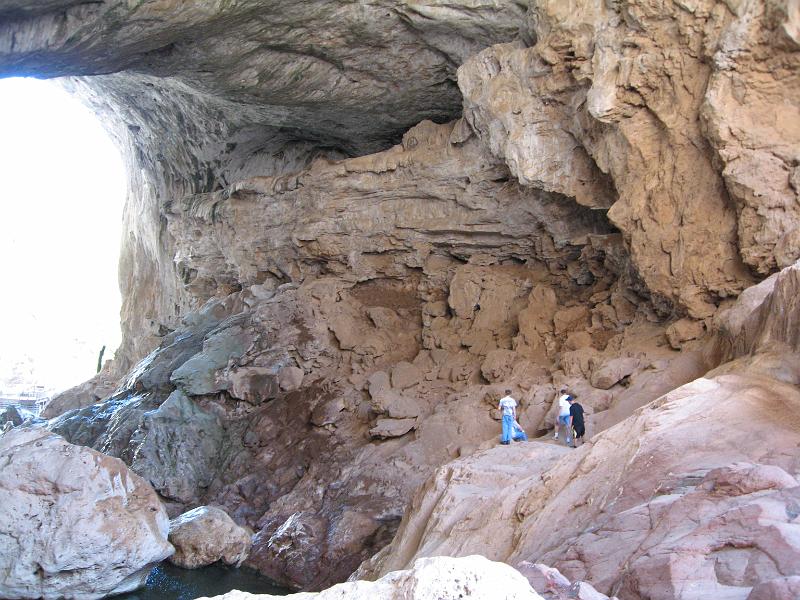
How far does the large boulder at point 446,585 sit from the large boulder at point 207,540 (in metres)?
9.21

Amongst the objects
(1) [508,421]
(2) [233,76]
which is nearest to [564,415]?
(1) [508,421]

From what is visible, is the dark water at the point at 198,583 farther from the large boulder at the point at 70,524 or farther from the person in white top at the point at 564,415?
the person in white top at the point at 564,415

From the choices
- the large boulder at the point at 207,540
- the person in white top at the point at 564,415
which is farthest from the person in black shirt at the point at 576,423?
the large boulder at the point at 207,540

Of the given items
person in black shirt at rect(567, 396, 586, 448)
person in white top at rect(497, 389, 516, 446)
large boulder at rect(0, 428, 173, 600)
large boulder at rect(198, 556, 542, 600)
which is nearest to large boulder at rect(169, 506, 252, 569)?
large boulder at rect(0, 428, 173, 600)

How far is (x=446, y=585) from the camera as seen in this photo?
3316 mm

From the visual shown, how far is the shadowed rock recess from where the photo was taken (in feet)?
20.8

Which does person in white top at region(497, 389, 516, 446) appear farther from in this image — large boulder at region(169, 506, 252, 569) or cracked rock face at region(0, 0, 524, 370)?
cracked rock face at region(0, 0, 524, 370)

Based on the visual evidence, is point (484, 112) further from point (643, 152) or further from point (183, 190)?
point (183, 190)

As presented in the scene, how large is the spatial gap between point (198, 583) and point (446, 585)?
366 inches

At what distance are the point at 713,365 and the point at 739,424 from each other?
406 centimetres

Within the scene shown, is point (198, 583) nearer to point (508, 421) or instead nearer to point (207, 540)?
point (207, 540)

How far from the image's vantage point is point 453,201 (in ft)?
49.1

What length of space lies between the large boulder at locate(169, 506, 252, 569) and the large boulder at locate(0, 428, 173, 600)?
65 cm

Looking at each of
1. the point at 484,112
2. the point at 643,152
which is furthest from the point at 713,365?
the point at 484,112
